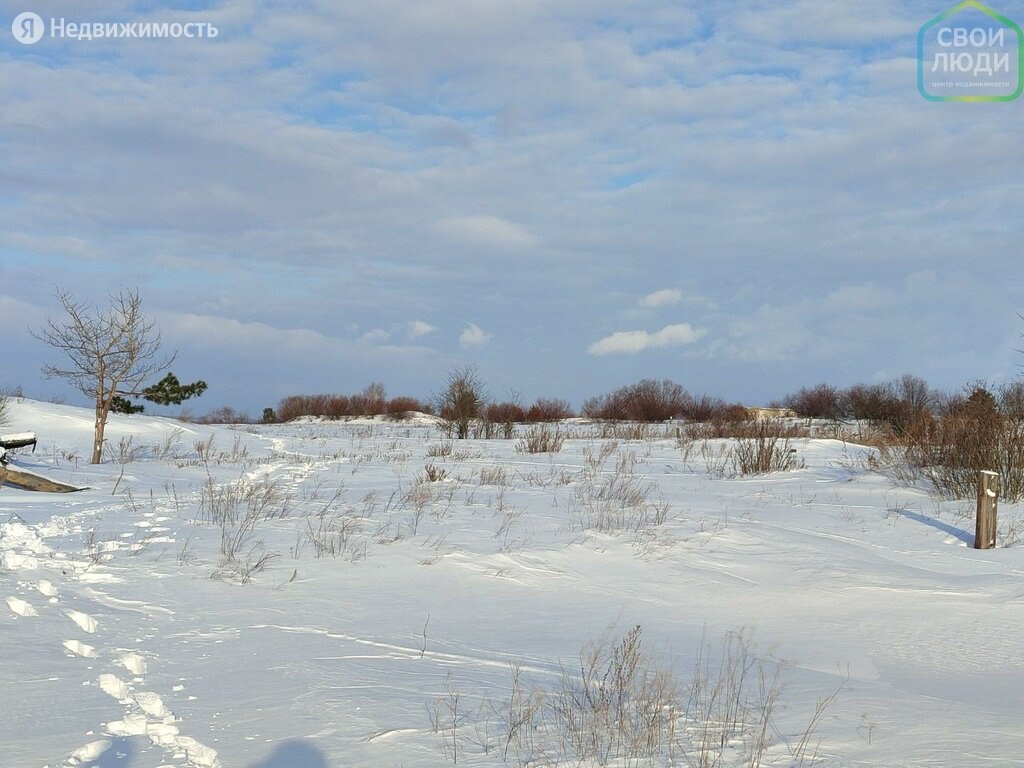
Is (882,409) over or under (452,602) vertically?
over

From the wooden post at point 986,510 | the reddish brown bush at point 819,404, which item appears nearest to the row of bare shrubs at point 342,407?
the reddish brown bush at point 819,404

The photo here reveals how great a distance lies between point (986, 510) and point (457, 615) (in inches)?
217

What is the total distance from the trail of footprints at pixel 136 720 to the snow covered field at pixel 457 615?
0.01 metres

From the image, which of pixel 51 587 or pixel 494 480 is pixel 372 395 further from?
pixel 51 587

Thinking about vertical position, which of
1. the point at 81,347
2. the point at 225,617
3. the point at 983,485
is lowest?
the point at 225,617

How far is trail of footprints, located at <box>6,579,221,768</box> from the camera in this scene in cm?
306

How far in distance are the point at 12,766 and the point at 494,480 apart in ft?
32.8

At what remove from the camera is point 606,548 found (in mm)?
7805

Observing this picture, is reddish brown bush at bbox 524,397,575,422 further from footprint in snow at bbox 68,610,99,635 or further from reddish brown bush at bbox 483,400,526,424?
footprint in snow at bbox 68,610,99,635

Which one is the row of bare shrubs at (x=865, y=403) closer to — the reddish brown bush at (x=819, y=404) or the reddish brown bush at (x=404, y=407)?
the reddish brown bush at (x=819, y=404)

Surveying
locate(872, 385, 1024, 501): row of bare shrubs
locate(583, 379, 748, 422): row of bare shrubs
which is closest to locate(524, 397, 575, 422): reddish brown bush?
locate(583, 379, 748, 422): row of bare shrubs

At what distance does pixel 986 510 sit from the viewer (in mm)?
8133

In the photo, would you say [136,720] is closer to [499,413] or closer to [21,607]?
[21,607]

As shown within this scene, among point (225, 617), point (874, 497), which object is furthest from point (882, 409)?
point (225, 617)
